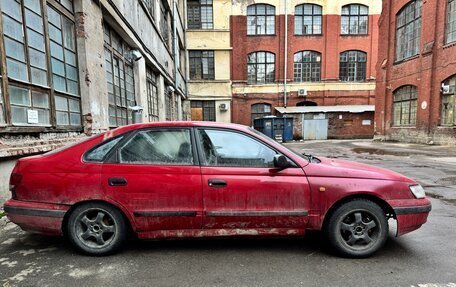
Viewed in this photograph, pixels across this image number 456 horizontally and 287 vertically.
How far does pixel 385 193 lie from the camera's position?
297 centimetres

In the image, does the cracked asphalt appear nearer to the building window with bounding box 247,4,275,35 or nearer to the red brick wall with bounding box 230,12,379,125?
the red brick wall with bounding box 230,12,379,125

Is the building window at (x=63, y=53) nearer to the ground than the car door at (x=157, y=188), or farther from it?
farther from it

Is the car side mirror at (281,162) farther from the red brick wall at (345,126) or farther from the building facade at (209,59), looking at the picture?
the building facade at (209,59)

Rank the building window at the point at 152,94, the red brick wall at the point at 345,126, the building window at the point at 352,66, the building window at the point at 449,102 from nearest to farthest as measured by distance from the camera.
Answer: the building window at the point at 152,94
the building window at the point at 449,102
the red brick wall at the point at 345,126
the building window at the point at 352,66

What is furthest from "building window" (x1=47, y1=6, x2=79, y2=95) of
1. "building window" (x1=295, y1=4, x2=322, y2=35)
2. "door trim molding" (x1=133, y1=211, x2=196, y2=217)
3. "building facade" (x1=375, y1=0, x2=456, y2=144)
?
"building window" (x1=295, y1=4, x2=322, y2=35)

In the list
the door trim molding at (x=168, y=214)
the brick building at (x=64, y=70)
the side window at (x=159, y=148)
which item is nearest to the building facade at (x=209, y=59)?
the brick building at (x=64, y=70)

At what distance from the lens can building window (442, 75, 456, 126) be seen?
1482 centimetres

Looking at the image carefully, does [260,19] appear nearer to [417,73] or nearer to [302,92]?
[302,92]

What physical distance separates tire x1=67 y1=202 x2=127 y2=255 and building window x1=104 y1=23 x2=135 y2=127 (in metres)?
5.57

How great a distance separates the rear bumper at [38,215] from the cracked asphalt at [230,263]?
1.09 ft

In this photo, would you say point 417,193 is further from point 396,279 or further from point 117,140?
point 117,140

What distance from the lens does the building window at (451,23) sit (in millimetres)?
14648

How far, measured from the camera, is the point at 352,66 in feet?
89.9

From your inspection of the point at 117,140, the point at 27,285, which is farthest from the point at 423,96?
the point at 27,285
